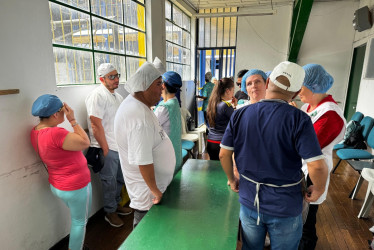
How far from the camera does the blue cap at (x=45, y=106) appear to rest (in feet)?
5.20

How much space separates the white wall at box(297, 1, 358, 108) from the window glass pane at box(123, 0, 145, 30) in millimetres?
4332

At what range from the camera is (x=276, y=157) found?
3.50ft

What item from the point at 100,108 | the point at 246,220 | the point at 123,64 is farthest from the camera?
the point at 123,64

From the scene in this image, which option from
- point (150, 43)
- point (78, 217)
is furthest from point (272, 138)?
point (150, 43)

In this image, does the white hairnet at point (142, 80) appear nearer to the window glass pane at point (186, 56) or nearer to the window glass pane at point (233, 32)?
the window glass pane at point (186, 56)

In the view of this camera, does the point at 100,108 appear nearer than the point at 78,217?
No

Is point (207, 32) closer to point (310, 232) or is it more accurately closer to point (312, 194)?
point (310, 232)

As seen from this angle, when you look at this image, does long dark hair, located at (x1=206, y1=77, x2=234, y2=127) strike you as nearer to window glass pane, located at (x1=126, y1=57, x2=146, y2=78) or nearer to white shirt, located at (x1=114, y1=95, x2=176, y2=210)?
white shirt, located at (x1=114, y1=95, x2=176, y2=210)

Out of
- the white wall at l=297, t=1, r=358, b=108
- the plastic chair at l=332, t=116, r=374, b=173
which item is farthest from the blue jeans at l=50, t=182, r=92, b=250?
the white wall at l=297, t=1, r=358, b=108

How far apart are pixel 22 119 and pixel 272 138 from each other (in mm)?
1712

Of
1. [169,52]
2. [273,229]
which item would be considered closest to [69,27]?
[273,229]

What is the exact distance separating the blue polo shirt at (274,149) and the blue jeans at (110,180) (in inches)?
64.0

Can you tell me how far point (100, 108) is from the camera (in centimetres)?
223

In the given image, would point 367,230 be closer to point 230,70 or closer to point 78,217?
point 78,217
